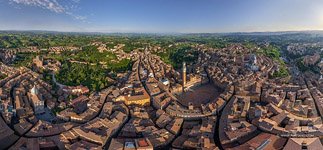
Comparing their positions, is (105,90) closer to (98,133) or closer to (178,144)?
(98,133)

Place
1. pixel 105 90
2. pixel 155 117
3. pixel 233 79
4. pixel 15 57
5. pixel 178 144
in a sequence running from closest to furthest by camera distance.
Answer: pixel 178 144 → pixel 155 117 → pixel 105 90 → pixel 233 79 → pixel 15 57

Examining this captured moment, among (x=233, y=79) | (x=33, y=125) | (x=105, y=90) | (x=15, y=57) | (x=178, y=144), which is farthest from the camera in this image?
(x=15, y=57)

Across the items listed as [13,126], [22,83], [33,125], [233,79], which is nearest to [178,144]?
[33,125]

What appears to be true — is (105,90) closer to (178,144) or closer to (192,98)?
(192,98)

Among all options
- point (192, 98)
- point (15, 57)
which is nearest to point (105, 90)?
point (192, 98)

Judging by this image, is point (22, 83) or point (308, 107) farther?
point (22, 83)

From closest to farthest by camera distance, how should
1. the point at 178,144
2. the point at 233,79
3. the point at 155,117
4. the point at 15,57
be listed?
1. the point at 178,144
2. the point at 155,117
3. the point at 233,79
4. the point at 15,57

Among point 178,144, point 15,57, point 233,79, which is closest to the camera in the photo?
point 178,144

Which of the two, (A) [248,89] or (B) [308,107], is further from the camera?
(A) [248,89]
